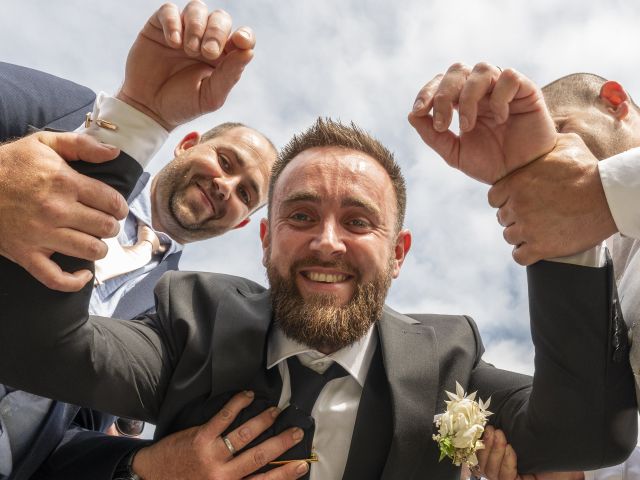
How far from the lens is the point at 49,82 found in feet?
13.1

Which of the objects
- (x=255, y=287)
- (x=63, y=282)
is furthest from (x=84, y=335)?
(x=255, y=287)

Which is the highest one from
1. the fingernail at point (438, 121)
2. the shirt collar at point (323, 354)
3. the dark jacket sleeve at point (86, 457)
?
the fingernail at point (438, 121)

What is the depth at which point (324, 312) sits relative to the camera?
3.01 meters

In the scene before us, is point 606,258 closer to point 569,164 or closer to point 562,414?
point 569,164

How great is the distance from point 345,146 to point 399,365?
1422mm

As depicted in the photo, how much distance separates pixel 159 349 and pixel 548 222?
1.97m

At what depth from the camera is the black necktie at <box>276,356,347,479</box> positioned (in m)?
2.73

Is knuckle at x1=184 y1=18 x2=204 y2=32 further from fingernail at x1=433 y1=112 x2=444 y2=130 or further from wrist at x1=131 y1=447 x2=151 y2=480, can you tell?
wrist at x1=131 y1=447 x2=151 y2=480

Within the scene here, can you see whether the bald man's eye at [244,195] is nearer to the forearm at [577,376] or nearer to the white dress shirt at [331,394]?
the white dress shirt at [331,394]

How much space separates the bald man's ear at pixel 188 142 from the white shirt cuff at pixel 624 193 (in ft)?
14.5

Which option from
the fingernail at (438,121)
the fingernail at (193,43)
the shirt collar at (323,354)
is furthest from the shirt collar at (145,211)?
the fingernail at (438,121)

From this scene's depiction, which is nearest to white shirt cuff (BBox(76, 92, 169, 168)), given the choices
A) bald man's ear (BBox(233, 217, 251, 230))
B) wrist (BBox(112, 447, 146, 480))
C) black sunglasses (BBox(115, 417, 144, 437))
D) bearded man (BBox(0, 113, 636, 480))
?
bearded man (BBox(0, 113, 636, 480))

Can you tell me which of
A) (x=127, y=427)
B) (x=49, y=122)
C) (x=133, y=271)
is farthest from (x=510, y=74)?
(x=127, y=427)

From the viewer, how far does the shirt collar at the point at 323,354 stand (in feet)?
9.64
